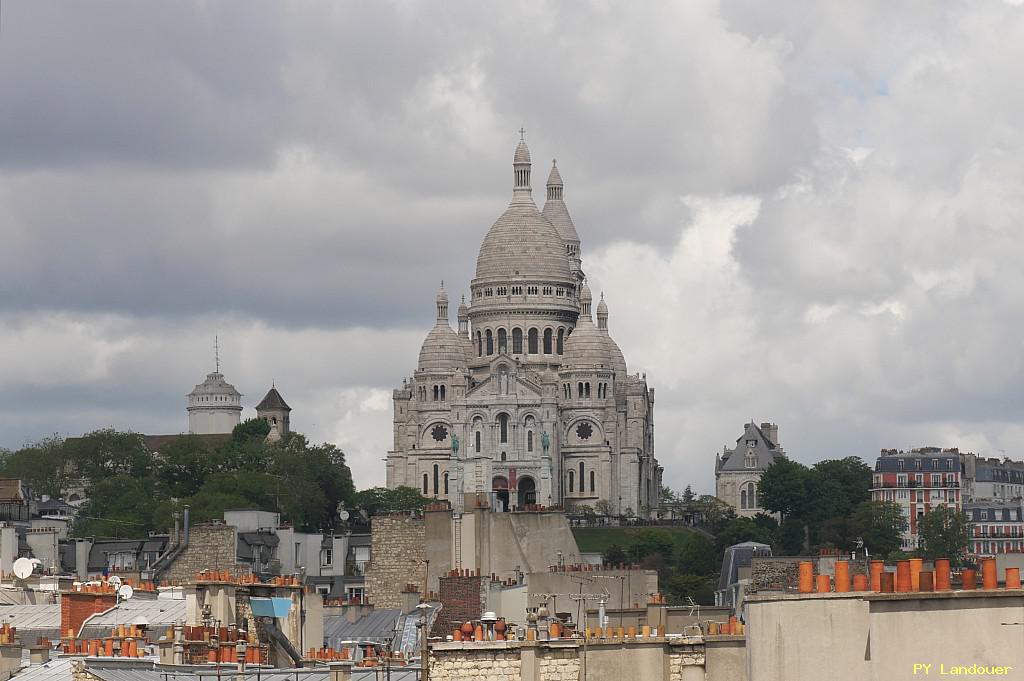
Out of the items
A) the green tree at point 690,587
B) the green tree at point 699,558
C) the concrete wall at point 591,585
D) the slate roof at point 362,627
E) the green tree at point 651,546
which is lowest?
the slate roof at point 362,627

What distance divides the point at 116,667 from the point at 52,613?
35.9 ft

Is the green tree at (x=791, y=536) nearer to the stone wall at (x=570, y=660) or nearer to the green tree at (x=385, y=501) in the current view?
the green tree at (x=385, y=501)

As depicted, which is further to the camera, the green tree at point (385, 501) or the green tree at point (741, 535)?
the green tree at point (385, 501)

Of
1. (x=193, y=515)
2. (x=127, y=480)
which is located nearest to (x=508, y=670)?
(x=193, y=515)

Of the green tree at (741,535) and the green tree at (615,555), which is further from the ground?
the green tree at (741,535)

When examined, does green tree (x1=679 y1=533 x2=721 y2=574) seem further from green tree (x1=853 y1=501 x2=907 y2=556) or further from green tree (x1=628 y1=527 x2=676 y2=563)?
green tree (x1=853 y1=501 x2=907 y2=556)

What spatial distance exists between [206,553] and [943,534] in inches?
4072

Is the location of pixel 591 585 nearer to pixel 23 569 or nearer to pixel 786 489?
pixel 23 569

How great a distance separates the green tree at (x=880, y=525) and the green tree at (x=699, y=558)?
1050 centimetres

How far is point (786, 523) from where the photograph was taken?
183 m

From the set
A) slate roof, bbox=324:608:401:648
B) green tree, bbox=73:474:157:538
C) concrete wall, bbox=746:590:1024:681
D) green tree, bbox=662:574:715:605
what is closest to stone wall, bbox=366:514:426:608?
slate roof, bbox=324:608:401:648

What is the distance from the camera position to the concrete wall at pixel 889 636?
18266 millimetres

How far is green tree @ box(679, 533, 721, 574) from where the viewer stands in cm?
14500

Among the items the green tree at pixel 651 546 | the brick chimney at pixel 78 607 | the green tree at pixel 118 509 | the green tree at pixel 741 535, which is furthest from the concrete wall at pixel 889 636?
the green tree at pixel 741 535
